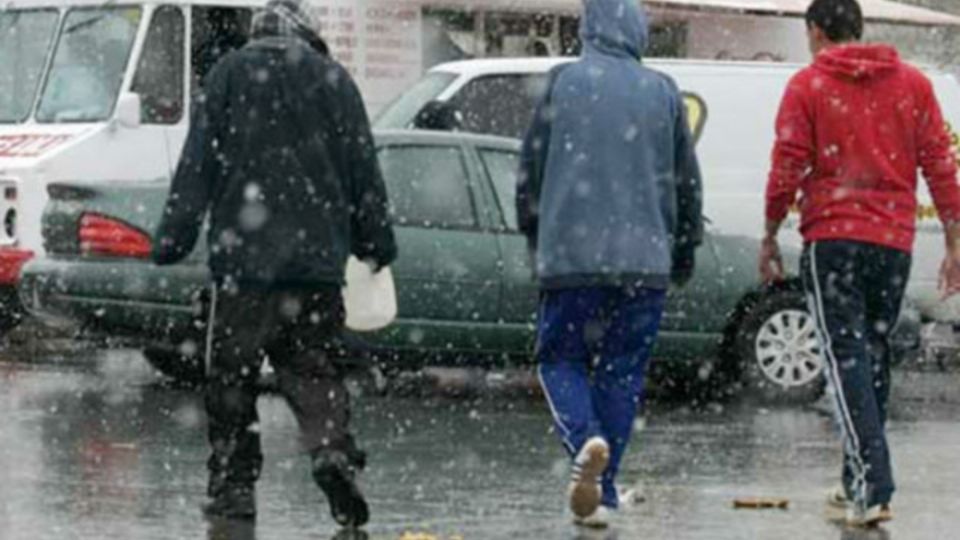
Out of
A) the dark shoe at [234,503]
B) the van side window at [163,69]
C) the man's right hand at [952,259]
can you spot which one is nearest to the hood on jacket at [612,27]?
the man's right hand at [952,259]

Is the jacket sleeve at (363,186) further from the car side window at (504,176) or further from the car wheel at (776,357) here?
the car wheel at (776,357)

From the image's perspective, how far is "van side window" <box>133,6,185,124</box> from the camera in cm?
1934

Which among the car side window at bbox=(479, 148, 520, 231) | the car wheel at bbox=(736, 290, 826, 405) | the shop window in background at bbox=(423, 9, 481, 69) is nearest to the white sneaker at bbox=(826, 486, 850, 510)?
the car side window at bbox=(479, 148, 520, 231)

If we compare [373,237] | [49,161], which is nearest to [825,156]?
[373,237]

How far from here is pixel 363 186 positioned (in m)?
9.48

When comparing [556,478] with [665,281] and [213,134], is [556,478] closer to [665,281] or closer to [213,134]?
[665,281]

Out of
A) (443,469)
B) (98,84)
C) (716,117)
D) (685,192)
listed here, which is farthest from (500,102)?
(685,192)

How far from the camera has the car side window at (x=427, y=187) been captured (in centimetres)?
1521

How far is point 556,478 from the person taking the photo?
1134 cm

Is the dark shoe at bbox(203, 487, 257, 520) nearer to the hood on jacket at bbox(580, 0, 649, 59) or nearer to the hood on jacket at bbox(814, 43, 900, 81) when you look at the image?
the hood on jacket at bbox(580, 0, 649, 59)

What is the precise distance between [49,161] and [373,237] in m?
8.97

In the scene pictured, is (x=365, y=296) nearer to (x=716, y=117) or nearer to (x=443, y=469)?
(x=443, y=469)

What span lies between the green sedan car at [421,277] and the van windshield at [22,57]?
4359 millimetres

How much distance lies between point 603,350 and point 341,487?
3.59ft
